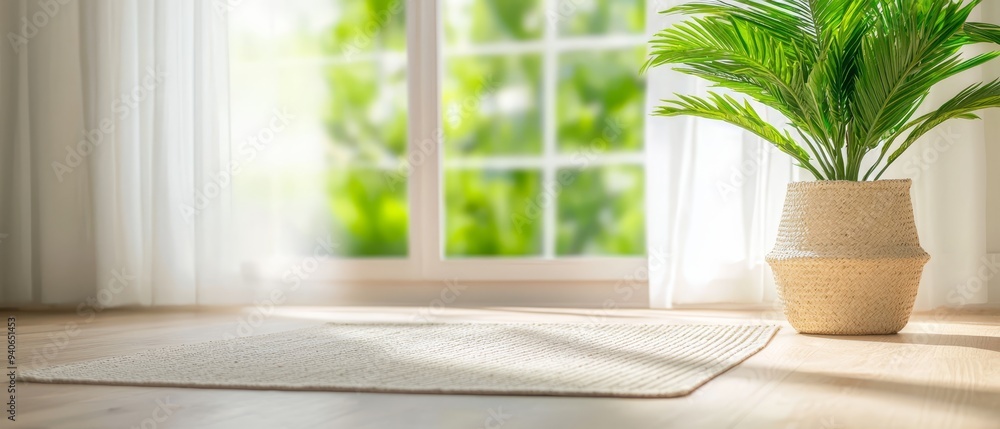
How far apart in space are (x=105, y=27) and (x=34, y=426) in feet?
8.02

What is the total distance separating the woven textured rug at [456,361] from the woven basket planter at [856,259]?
5.8 inches

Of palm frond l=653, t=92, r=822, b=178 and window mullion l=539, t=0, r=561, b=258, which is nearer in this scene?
palm frond l=653, t=92, r=822, b=178

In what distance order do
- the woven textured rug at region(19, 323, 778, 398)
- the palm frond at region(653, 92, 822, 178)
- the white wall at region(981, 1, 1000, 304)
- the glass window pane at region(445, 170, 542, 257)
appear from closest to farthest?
the woven textured rug at region(19, 323, 778, 398) < the palm frond at region(653, 92, 822, 178) < the white wall at region(981, 1, 1000, 304) < the glass window pane at region(445, 170, 542, 257)

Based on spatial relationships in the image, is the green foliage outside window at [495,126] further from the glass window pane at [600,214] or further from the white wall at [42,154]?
the white wall at [42,154]

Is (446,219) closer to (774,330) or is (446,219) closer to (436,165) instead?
(436,165)

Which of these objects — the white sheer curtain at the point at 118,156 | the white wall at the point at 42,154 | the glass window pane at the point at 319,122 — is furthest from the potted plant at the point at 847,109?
the white wall at the point at 42,154

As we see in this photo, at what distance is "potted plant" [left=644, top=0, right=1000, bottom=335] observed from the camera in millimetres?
2104

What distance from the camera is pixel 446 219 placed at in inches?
133

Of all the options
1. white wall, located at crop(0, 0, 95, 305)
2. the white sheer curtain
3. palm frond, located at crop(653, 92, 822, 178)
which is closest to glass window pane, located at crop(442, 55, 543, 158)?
the white sheer curtain

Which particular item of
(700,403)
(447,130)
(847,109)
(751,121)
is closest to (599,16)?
(447,130)

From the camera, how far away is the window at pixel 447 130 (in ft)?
10.7

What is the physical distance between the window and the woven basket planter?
1058 millimetres

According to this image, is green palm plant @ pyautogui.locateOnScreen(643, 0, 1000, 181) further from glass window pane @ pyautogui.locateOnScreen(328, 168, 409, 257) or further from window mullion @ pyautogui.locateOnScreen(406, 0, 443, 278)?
glass window pane @ pyautogui.locateOnScreen(328, 168, 409, 257)

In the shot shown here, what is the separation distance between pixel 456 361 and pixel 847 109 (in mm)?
1070
